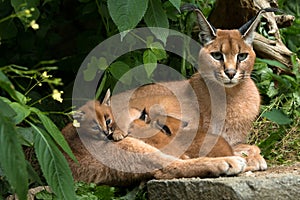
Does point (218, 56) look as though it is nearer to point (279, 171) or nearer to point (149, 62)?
point (149, 62)

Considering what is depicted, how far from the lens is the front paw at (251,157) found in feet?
12.6

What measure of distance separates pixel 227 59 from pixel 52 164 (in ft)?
6.20

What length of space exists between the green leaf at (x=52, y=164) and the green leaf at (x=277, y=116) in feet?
8.25

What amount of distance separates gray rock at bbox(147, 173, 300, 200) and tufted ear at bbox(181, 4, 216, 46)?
1.21m

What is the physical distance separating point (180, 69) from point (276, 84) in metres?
0.86

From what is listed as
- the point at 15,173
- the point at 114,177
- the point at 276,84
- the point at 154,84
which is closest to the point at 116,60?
the point at 154,84

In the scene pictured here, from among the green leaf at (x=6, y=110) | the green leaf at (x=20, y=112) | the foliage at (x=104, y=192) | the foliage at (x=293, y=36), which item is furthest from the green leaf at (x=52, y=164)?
the foliage at (x=293, y=36)

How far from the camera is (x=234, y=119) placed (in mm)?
4219

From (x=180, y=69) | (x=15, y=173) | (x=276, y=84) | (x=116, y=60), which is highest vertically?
(x=15, y=173)

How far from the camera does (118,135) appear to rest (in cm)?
383

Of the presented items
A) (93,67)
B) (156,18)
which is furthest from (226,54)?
(93,67)

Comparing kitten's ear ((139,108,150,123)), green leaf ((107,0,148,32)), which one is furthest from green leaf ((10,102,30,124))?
kitten's ear ((139,108,150,123))

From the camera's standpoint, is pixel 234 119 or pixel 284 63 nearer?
pixel 234 119

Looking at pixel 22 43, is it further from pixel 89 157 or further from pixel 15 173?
pixel 15 173
